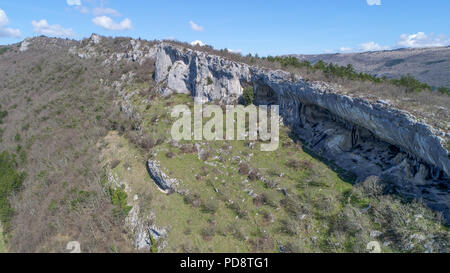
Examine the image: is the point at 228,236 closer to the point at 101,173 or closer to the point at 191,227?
the point at 191,227

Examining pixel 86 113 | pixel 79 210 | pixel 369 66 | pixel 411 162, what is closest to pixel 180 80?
pixel 86 113

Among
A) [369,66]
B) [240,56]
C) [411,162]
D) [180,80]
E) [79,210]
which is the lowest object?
[79,210]

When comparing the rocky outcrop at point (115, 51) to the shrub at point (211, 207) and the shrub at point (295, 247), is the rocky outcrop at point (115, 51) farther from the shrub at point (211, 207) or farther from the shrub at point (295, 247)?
the shrub at point (295, 247)

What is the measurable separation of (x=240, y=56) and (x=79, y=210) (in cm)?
2458

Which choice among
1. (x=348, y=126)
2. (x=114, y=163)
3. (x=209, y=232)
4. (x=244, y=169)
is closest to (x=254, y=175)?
(x=244, y=169)

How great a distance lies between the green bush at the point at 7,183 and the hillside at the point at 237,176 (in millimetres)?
179

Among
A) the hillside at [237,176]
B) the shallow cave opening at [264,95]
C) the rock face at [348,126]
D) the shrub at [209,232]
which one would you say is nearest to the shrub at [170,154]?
the hillside at [237,176]

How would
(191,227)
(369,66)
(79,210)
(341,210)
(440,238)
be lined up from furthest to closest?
(369,66) < (79,210) < (191,227) < (341,210) < (440,238)

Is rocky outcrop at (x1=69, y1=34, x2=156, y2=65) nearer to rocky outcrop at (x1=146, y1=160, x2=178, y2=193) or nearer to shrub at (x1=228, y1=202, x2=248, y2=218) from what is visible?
rocky outcrop at (x1=146, y1=160, x2=178, y2=193)

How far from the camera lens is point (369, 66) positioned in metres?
67.2

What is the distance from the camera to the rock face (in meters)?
10.2

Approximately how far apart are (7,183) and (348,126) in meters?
33.6

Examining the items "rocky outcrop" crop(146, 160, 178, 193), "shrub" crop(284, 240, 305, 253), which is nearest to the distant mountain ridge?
"shrub" crop(284, 240, 305, 253)

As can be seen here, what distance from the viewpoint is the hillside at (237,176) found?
33.7ft
